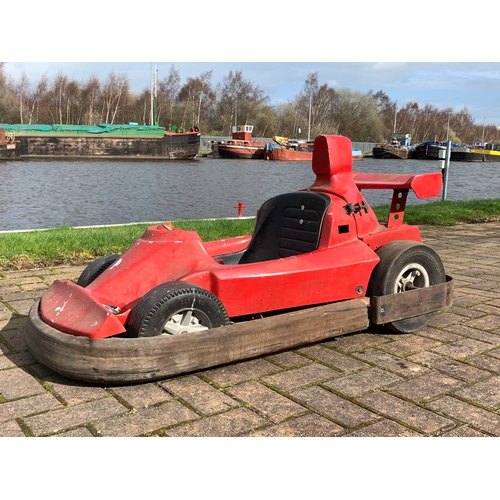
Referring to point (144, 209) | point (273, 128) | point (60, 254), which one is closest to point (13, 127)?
point (273, 128)

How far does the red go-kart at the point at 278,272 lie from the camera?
340 cm

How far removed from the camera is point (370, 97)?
61.9 m

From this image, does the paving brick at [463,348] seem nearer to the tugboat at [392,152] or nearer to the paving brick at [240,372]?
the paving brick at [240,372]

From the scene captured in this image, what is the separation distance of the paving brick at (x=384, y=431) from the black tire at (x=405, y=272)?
55.9 inches

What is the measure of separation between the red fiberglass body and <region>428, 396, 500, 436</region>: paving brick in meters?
1.13

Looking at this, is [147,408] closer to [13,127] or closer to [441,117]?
[13,127]

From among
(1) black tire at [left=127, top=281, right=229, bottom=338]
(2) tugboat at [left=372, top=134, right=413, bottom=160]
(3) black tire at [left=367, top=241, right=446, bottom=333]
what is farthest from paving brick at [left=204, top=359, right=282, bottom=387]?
(2) tugboat at [left=372, top=134, right=413, bottom=160]

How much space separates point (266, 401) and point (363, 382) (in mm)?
660

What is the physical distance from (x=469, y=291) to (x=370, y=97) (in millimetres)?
59780

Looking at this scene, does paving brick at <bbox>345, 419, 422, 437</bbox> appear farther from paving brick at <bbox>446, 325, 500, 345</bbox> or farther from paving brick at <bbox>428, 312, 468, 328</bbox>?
paving brick at <bbox>428, 312, 468, 328</bbox>

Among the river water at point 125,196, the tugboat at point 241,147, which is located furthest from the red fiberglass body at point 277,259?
the tugboat at point 241,147

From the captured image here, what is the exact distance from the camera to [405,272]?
4.37 metres

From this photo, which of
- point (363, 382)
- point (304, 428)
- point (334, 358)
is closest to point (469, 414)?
point (363, 382)

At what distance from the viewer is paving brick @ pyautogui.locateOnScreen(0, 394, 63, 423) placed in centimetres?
295
